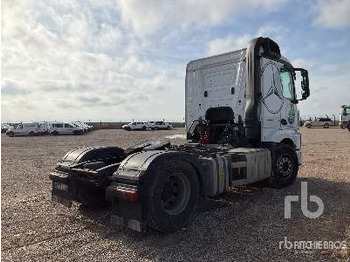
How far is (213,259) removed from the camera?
4.53 metres

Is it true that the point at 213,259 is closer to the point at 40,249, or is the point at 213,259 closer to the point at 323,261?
the point at 323,261

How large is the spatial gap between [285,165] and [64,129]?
3715 centimetres

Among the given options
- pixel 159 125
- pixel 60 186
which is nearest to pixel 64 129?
pixel 159 125

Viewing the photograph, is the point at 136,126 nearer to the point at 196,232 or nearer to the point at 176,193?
the point at 176,193

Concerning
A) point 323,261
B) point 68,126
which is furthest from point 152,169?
point 68,126

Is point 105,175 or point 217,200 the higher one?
point 105,175

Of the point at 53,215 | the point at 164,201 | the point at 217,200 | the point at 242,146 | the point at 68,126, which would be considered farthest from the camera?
the point at 68,126

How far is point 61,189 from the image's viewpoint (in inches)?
253

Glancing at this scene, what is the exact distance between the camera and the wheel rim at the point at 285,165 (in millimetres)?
8469

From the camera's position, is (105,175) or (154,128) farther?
(154,128)

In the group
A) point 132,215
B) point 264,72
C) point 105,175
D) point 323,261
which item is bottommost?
point 323,261

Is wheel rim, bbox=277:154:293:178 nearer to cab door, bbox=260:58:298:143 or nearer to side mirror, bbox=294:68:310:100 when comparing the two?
cab door, bbox=260:58:298:143

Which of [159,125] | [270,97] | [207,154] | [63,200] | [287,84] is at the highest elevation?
[287,84]

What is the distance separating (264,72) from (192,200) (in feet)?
13.4
